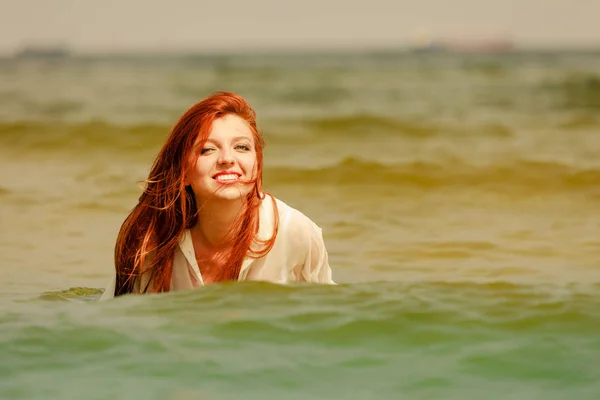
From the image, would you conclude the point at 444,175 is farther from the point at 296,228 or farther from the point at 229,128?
the point at 229,128

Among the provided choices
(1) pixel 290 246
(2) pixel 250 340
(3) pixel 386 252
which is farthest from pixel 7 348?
(3) pixel 386 252

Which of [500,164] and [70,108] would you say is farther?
[70,108]

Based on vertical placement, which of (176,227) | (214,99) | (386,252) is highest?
(214,99)

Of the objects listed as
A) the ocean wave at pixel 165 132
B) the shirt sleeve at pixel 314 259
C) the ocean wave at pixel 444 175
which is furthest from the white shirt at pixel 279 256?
the ocean wave at pixel 165 132

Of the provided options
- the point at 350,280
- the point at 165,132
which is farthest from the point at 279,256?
the point at 165,132

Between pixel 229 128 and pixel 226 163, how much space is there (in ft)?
0.50

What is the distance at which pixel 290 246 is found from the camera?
4840mm

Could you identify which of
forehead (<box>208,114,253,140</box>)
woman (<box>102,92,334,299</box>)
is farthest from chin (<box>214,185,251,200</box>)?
forehead (<box>208,114,253,140</box>)

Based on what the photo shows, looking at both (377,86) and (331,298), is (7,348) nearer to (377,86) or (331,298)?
(331,298)

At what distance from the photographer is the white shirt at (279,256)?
190 inches

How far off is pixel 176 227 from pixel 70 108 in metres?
14.8

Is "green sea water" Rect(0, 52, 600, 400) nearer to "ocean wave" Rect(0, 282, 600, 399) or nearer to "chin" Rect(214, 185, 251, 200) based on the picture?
"ocean wave" Rect(0, 282, 600, 399)

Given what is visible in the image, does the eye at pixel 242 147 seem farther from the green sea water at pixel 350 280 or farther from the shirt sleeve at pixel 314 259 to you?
the green sea water at pixel 350 280

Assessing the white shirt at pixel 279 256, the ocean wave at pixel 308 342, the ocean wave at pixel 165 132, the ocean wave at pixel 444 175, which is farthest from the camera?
the ocean wave at pixel 165 132
